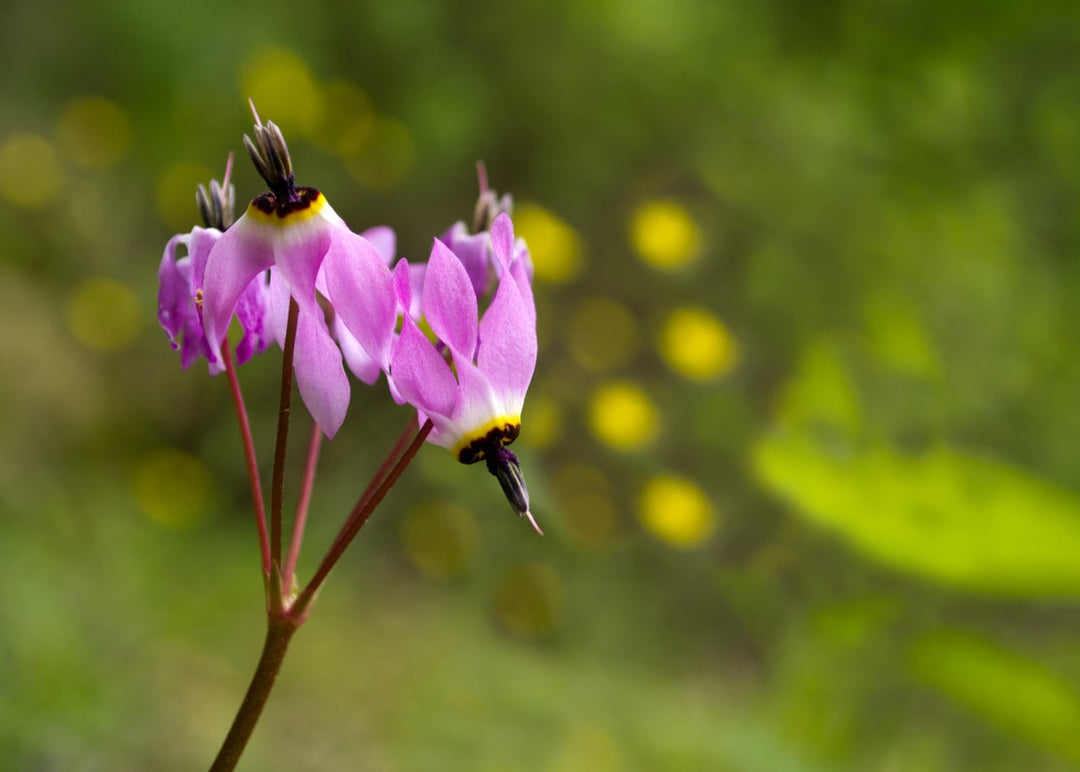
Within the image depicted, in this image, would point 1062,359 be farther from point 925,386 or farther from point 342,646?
point 342,646

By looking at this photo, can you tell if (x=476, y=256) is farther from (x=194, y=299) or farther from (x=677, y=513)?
(x=677, y=513)

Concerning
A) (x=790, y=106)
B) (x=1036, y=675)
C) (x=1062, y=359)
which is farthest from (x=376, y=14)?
(x=1036, y=675)

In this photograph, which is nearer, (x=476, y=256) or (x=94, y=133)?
(x=476, y=256)

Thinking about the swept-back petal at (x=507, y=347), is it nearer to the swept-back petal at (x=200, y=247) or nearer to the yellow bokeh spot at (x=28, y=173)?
the swept-back petal at (x=200, y=247)

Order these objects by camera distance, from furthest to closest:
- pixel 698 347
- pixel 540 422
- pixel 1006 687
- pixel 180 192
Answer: pixel 180 192 → pixel 698 347 → pixel 540 422 → pixel 1006 687

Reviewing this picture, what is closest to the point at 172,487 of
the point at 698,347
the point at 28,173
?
the point at 28,173
